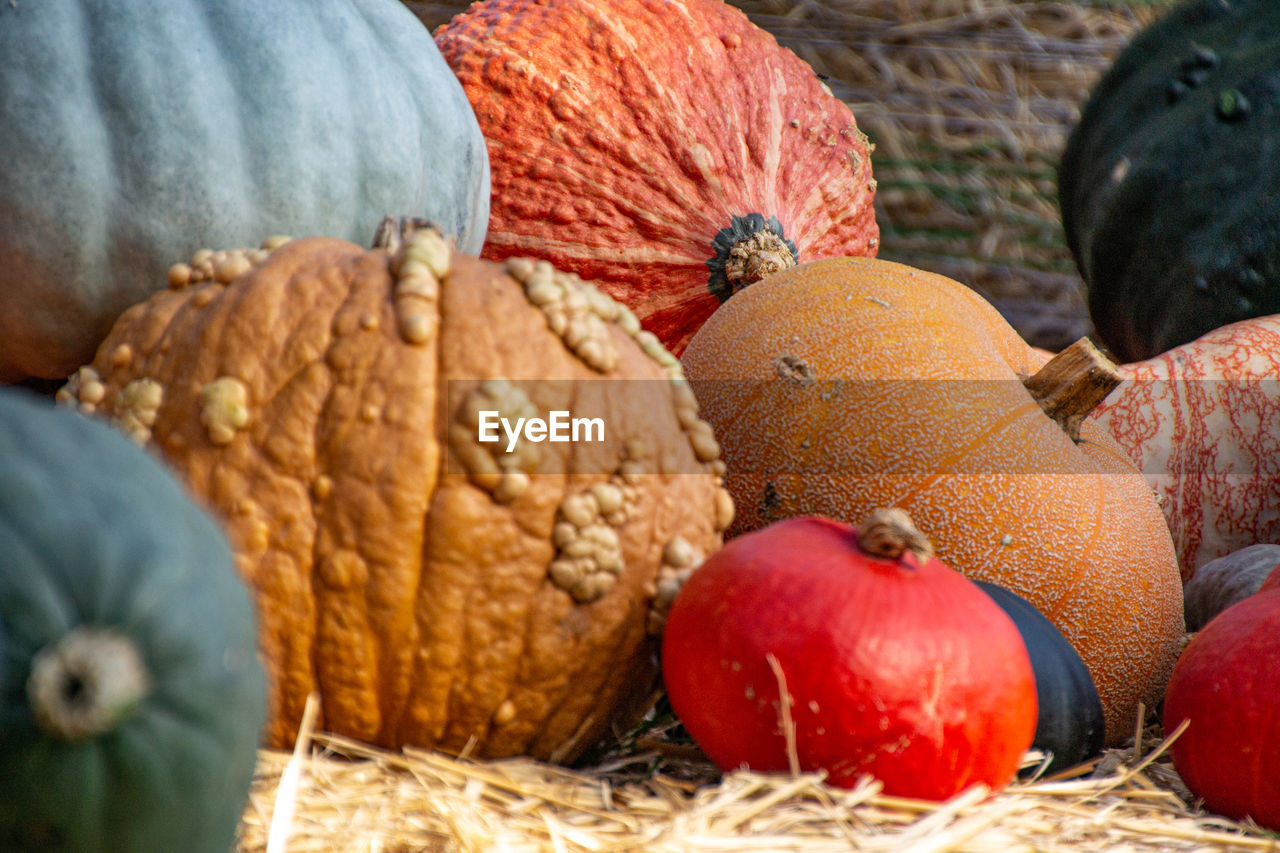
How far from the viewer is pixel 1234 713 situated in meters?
1.42

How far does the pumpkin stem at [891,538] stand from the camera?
1225 millimetres

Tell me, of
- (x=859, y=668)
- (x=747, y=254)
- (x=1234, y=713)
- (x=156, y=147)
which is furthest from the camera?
(x=747, y=254)

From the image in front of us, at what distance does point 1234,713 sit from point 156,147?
1580 millimetres

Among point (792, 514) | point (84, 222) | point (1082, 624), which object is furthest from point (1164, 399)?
point (84, 222)

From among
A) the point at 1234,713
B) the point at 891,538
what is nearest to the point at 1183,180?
the point at 1234,713

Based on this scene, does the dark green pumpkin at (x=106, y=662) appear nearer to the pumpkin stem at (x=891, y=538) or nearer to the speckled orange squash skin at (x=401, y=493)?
the speckled orange squash skin at (x=401, y=493)

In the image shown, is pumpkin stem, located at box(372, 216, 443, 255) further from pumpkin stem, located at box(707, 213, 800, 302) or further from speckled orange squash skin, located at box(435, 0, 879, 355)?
pumpkin stem, located at box(707, 213, 800, 302)

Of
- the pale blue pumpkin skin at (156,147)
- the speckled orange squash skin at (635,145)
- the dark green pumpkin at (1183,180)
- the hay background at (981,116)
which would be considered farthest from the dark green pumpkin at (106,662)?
the hay background at (981,116)

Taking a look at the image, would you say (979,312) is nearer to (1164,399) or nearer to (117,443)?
A: (1164,399)

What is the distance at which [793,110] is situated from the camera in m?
2.72

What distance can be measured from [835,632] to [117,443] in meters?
0.68

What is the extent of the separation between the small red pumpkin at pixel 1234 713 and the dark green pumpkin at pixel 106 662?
1.16 metres

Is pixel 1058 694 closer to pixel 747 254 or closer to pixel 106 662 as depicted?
pixel 106 662

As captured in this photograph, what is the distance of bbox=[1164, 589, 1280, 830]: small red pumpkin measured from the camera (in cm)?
139
